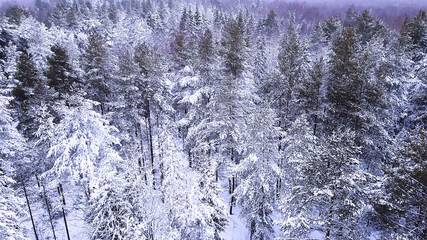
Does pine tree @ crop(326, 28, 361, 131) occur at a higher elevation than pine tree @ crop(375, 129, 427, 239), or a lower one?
higher

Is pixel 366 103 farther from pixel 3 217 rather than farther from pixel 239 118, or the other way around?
pixel 3 217

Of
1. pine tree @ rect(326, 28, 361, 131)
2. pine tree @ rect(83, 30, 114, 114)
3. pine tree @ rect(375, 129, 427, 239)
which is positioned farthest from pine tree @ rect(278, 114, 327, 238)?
pine tree @ rect(83, 30, 114, 114)

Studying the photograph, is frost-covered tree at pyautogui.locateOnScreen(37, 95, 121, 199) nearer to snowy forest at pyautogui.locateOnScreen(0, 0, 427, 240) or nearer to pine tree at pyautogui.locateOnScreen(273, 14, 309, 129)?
snowy forest at pyautogui.locateOnScreen(0, 0, 427, 240)

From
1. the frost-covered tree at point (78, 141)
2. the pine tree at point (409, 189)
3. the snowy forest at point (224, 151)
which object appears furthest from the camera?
the frost-covered tree at point (78, 141)

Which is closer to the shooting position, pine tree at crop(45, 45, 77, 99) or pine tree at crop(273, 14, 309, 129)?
pine tree at crop(45, 45, 77, 99)

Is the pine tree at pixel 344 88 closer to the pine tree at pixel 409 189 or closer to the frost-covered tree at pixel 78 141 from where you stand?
the pine tree at pixel 409 189

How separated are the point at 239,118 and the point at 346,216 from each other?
430 inches

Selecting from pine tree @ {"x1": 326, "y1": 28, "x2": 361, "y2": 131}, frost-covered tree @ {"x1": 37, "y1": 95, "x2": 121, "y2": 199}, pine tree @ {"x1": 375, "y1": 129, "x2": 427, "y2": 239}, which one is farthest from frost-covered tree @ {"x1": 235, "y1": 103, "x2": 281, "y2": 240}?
frost-covered tree @ {"x1": 37, "y1": 95, "x2": 121, "y2": 199}

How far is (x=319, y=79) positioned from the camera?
2206cm

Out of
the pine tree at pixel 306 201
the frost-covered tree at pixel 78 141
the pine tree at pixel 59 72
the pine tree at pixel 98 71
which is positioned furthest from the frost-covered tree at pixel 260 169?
the pine tree at pixel 59 72

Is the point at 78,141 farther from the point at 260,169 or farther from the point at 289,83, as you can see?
the point at 289,83

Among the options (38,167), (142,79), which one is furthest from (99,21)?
(38,167)

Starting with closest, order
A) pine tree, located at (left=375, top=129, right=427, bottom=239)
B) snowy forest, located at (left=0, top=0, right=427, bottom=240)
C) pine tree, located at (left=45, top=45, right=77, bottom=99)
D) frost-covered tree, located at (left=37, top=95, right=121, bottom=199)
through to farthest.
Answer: pine tree, located at (left=375, top=129, right=427, bottom=239)
snowy forest, located at (left=0, top=0, right=427, bottom=240)
frost-covered tree, located at (left=37, top=95, right=121, bottom=199)
pine tree, located at (left=45, top=45, right=77, bottom=99)

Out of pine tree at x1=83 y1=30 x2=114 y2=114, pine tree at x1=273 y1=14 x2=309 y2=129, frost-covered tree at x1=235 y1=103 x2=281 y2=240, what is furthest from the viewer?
pine tree at x1=83 y1=30 x2=114 y2=114
